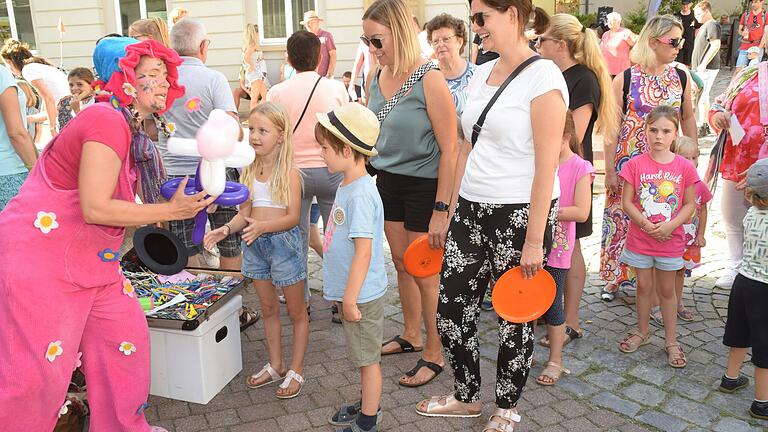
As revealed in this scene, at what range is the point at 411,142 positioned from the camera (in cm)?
352

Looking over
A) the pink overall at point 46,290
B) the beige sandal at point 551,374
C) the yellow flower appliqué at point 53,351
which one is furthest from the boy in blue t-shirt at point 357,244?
the yellow flower appliqué at point 53,351

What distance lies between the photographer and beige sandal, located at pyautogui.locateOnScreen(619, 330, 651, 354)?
13.3 feet

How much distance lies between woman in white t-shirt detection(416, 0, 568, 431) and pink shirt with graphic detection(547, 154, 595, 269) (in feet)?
2.27

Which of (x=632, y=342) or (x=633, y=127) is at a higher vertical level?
(x=633, y=127)

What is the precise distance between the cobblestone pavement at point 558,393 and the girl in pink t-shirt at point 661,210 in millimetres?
229

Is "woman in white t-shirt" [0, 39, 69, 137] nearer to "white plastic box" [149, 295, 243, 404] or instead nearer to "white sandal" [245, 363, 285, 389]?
"white plastic box" [149, 295, 243, 404]

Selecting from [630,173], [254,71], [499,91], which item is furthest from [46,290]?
[254,71]

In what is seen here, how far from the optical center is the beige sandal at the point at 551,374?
3691 mm

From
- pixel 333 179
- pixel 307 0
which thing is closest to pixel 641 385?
pixel 333 179

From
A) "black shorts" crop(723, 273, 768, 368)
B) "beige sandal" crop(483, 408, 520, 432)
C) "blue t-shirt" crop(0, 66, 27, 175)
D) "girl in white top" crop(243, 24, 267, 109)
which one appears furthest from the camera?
"girl in white top" crop(243, 24, 267, 109)

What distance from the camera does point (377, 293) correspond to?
3.06 m

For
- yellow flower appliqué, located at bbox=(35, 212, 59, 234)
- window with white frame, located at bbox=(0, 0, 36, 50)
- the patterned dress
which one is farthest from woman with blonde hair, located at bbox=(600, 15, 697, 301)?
window with white frame, located at bbox=(0, 0, 36, 50)

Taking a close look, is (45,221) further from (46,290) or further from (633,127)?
(633,127)

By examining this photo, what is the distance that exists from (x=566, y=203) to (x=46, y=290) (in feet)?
8.84
